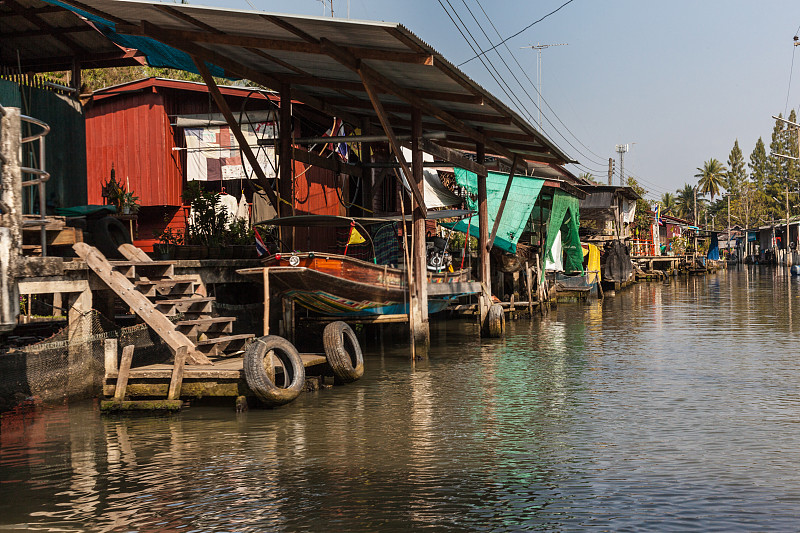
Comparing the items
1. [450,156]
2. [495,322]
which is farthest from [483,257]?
[450,156]

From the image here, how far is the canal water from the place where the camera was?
18.5 ft

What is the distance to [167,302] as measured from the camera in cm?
1046

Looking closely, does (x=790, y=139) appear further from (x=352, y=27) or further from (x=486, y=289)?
(x=352, y=27)

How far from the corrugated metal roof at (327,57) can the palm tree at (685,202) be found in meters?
89.9

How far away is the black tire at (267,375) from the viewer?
9148 mm

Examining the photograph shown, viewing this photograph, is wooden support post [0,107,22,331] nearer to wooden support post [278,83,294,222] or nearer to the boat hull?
the boat hull

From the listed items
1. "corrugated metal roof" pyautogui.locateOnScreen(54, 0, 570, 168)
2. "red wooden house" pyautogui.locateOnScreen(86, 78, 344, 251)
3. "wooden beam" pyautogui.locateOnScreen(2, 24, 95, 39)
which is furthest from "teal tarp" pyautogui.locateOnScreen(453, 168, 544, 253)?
"wooden beam" pyautogui.locateOnScreen(2, 24, 95, 39)

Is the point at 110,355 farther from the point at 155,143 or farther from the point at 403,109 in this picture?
the point at 155,143

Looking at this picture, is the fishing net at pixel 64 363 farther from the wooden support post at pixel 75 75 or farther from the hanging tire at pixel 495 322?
the hanging tire at pixel 495 322

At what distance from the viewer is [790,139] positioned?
9269cm

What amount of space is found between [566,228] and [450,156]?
42.3 ft

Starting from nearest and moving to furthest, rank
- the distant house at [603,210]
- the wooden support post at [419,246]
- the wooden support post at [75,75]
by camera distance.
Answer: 1. the wooden support post at [419,246]
2. the wooden support post at [75,75]
3. the distant house at [603,210]

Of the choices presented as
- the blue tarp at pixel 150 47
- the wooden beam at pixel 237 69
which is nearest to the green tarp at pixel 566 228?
the wooden beam at pixel 237 69

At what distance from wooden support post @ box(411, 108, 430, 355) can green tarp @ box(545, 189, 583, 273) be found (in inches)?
437
